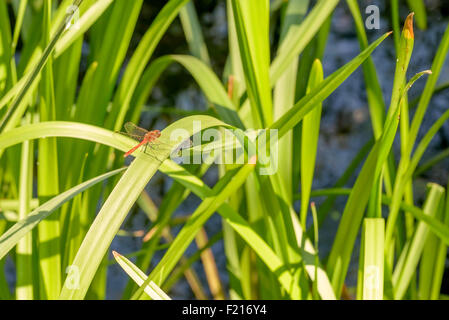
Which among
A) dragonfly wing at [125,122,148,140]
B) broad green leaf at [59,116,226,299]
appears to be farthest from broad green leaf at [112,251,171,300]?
dragonfly wing at [125,122,148,140]

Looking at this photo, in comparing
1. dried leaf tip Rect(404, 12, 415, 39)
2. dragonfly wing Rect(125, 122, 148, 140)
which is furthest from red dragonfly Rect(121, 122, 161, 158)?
dried leaf tip Rect(404, 12, 415, 39)

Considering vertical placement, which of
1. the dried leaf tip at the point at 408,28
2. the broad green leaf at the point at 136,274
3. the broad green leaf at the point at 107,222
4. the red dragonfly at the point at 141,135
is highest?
the dried leaf tip at the point at 408,28

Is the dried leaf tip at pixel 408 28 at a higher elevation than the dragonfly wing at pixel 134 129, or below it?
higher

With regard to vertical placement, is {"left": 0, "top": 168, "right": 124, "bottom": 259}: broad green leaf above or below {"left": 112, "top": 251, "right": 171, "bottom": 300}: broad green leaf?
above

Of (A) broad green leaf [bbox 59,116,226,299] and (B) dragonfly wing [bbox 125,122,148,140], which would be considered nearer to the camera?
(A) broad green leaf [bbox 59,116,226,299]

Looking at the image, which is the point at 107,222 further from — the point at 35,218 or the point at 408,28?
the point at 408,28

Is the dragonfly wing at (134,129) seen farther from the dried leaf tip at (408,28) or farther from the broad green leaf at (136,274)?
the dried leaf tip at (408,28)

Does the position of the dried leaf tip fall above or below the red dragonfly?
above

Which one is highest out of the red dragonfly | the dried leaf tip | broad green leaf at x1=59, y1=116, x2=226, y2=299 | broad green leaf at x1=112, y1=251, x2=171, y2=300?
the dried leaf tip

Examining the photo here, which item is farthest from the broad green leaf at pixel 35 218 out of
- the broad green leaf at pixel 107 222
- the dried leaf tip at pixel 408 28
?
the dried leaf tip at pixel 408 28

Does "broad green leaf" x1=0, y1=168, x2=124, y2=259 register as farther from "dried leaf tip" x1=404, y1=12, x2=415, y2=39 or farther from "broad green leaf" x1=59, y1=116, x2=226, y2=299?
"dried leaf tip" x1=404, y1=12, x2=415, y2=39
